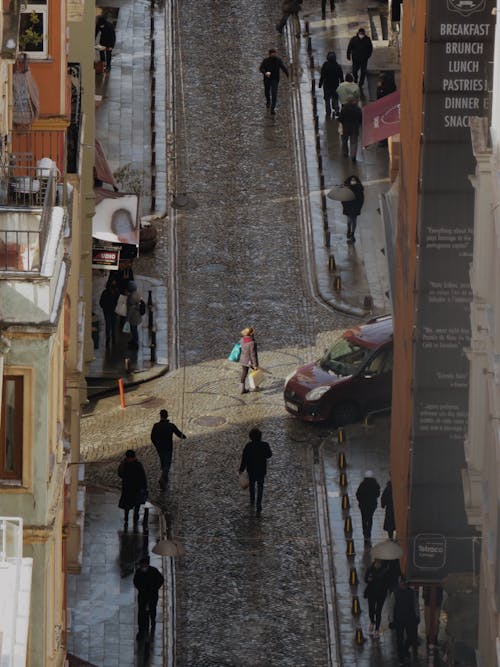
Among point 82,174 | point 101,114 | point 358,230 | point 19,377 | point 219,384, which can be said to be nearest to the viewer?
point 19,377

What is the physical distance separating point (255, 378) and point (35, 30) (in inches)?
708

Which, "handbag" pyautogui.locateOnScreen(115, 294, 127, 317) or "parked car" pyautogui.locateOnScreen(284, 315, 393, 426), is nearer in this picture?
"parked car" pyautogui.locateOnScreen(284, 315, 393, 426)

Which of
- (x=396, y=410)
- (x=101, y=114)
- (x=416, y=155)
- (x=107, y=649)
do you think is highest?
(x=101, y=114)

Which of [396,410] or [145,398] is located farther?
[145,398]

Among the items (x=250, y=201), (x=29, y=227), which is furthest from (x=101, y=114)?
(x=29, y=227)

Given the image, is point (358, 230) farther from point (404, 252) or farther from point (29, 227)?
point (29, 227)

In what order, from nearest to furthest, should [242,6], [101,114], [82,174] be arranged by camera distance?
[82,174]
[101,114]
[242,6]

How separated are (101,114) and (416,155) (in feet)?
103

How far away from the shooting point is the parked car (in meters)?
67.1

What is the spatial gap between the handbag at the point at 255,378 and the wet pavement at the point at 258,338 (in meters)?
0.20

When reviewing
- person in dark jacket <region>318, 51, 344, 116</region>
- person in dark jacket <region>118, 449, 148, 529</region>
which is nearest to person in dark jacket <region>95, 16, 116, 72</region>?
person in dark jacket <region>318, 51, 344, 116</region>

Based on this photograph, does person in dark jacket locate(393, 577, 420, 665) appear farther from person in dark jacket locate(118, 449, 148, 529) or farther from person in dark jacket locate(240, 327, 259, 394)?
person in dark jacket locate(240, 327, 259, 394)

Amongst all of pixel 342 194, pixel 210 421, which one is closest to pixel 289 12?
pixel 342 194

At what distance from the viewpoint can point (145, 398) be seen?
6938cm
